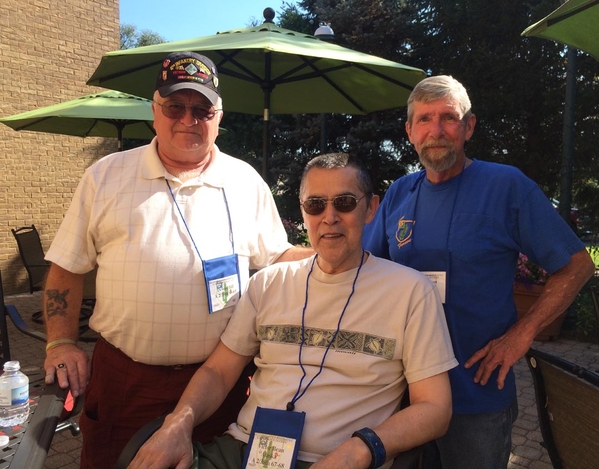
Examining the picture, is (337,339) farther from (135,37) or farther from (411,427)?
(135,37)

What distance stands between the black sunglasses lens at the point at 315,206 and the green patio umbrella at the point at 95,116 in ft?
14.2

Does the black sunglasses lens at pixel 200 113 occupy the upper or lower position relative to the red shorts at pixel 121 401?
upper

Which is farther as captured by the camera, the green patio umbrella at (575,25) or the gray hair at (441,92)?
the green patio umbrella at (575,25)

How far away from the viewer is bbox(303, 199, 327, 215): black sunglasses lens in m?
2.12

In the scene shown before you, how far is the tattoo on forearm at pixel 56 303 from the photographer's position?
2.29 m

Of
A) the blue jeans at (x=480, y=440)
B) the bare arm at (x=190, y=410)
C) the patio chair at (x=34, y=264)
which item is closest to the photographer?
the bare arm at (x=190, y=410)

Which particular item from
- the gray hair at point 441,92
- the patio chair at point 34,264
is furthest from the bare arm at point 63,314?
the patio chair at point 34,264

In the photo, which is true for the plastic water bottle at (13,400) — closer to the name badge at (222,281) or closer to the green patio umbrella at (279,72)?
the name badge at (222,281)

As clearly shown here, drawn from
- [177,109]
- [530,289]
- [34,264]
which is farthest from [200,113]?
[34,264]

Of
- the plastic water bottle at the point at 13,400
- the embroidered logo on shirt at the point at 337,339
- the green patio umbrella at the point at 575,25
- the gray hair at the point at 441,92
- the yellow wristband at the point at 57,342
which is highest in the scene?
the green patio umbrella at the point at 575,25

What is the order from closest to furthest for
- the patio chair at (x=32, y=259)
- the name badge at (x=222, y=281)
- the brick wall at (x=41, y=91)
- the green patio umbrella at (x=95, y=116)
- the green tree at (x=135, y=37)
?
the name badge at (x=222, y=281) → the green patio umbrella at (x=95, y=116) → the patio chair at (x=32, y=259) → the brick wall at (x=41, y=91) → the green tree at (x=135, y=37)

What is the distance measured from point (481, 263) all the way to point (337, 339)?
2.19ft

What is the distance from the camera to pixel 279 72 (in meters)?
4.49

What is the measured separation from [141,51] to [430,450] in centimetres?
252
